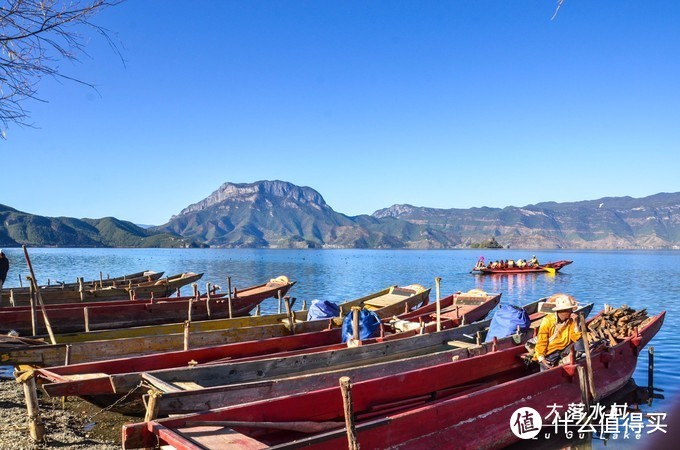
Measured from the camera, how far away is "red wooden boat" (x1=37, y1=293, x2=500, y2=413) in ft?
25.4

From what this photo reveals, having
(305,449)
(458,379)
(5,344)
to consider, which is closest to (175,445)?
(305,449)

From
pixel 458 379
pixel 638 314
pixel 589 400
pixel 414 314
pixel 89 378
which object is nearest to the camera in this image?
pixel 89 378

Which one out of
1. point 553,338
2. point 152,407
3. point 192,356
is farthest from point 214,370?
point 553,338

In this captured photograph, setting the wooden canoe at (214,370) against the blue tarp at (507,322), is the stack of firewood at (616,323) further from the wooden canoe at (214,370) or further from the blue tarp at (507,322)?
the wooden canoe at (214,370)

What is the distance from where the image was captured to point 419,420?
6902mm

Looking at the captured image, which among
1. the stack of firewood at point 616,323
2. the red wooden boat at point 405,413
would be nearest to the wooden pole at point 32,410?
the red wooden boat at point 405,413

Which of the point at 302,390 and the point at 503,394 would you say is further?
the point at 503,394

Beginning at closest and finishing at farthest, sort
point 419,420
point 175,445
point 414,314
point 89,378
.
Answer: point 175,445, point 419,420, point 89,378, point 414,314

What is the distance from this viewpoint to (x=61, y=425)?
29.0 feet

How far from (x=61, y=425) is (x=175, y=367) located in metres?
2.12

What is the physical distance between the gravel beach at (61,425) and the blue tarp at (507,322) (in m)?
8.69

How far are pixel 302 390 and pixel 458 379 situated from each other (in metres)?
3.03

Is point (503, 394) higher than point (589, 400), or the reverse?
point (503, 394)

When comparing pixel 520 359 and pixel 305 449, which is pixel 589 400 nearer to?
pixel 520 359
